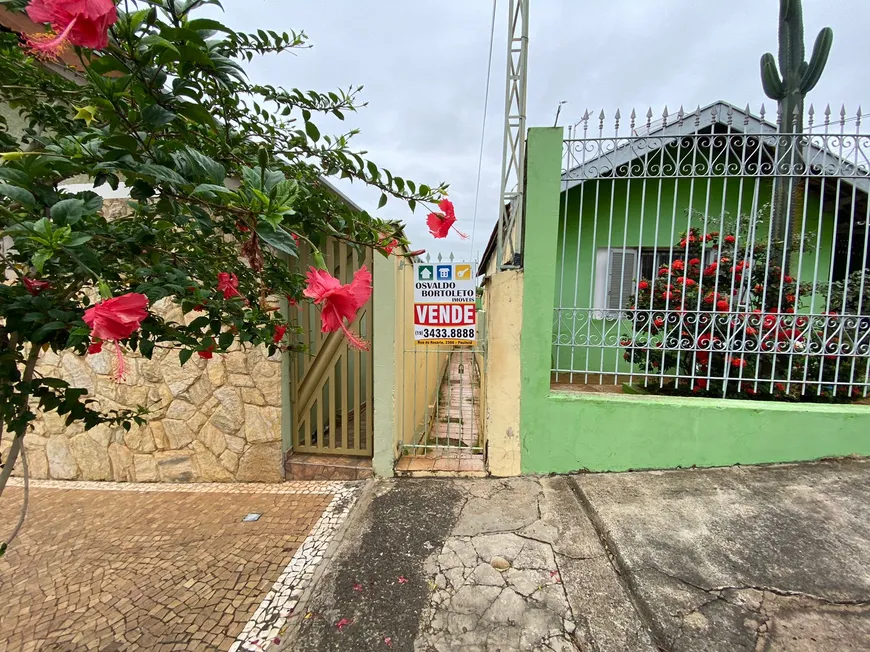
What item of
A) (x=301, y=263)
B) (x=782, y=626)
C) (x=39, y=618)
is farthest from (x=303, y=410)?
(x=782, y=626)

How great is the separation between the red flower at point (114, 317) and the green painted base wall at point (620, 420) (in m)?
Result: 2.71

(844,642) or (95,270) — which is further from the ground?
(95,270)

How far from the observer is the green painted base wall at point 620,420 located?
3076 mm

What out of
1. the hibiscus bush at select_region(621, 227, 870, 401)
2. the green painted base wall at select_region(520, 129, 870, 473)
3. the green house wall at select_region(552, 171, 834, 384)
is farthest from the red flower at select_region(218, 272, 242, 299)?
the green house wall at select_region(552, 171, 834, 384)

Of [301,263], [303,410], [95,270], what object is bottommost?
[303,410]

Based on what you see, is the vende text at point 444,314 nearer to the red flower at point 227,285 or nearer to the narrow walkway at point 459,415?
the narrow walkway at point 459,415

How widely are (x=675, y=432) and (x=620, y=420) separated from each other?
448mm

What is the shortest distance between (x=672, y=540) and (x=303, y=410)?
2976 millimetres

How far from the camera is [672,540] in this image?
92.2 inches

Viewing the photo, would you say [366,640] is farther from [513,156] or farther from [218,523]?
[513,156]

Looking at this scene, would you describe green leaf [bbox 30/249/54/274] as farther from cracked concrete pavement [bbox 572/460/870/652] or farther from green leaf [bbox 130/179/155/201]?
cracked concrete pavement [bbox 572/460/870/652]

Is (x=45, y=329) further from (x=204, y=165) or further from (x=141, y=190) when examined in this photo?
(x=204, y=165)

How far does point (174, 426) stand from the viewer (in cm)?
355

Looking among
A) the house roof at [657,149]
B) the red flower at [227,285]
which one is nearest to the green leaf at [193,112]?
the red flower at [227,285]
